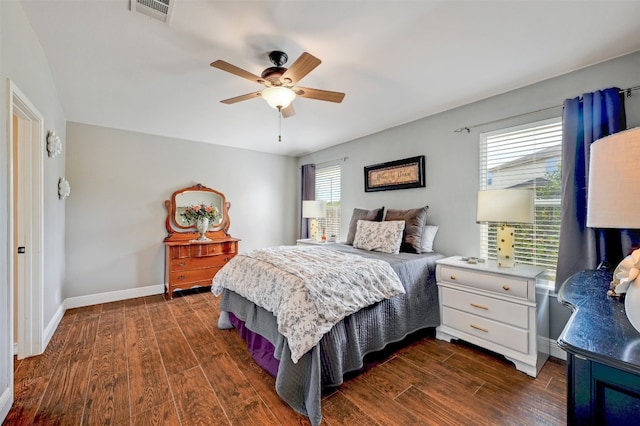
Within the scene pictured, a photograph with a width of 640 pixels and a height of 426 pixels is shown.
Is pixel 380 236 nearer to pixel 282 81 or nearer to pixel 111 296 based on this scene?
pixel 282 81

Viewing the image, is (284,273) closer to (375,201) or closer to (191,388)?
(191,388)

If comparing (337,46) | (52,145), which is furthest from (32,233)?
(337,46)

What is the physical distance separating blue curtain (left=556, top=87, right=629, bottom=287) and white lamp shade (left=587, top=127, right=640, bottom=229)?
161 cm

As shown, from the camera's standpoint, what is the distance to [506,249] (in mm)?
2354

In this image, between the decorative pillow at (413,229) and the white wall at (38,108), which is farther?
the decorative pillow at (413,229)

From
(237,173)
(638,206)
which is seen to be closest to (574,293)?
(638,206)

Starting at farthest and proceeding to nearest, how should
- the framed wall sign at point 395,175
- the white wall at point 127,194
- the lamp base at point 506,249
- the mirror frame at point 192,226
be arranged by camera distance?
the mirror frame at point 192,226 → the white wall at point 127,194 → the framed wall sign at point 395,175 → the lamp base at point 506,249

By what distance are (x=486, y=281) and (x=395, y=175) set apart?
1803 millimetres

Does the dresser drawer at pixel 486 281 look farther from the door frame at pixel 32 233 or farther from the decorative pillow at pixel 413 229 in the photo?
the door frame at pixel 32 233

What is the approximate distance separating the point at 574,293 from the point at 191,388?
2.34 meters

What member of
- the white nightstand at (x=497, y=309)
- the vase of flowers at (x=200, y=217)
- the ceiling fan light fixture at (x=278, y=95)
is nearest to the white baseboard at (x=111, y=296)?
the vase of flowers at (x=200, y=217)

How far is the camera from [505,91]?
265cm

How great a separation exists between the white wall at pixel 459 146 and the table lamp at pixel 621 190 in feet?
6.16

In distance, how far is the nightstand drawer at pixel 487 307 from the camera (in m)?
2.12
